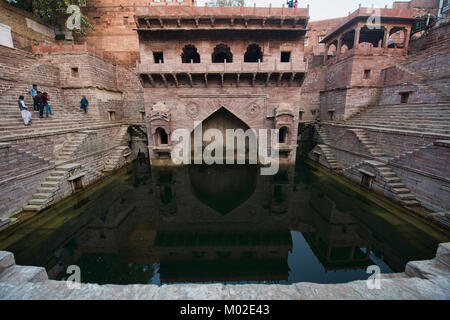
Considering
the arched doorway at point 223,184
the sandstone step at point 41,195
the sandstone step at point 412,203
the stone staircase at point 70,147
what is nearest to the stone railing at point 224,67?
the stone staircase at point 70,147

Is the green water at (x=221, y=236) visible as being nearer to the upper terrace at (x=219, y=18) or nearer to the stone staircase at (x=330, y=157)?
the stone staircase at (x=330, y=157)

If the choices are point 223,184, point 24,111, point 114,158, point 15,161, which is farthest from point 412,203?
point 24,111

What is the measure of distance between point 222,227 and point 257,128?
7.89m

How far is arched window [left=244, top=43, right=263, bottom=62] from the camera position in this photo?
13.0 metres

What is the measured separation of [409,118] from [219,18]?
38.3 ft

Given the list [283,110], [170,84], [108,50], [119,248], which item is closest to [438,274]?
[119,248]

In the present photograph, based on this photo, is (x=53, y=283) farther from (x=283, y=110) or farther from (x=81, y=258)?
(x=283, y=110)

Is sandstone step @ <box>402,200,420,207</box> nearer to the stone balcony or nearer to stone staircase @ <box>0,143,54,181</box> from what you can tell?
the stone balcony

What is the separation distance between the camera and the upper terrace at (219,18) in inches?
430

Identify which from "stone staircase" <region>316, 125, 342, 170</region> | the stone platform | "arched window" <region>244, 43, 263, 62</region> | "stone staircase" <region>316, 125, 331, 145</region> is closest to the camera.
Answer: the stone platform

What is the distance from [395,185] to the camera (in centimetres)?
799

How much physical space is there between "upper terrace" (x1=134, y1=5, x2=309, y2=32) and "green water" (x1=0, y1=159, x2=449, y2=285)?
9.56 meters

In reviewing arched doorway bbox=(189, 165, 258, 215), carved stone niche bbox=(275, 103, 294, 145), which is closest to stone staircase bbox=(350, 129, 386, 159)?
carved stone niche bbox=(275, 103, 294, 145)

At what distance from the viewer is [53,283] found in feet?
10.5
